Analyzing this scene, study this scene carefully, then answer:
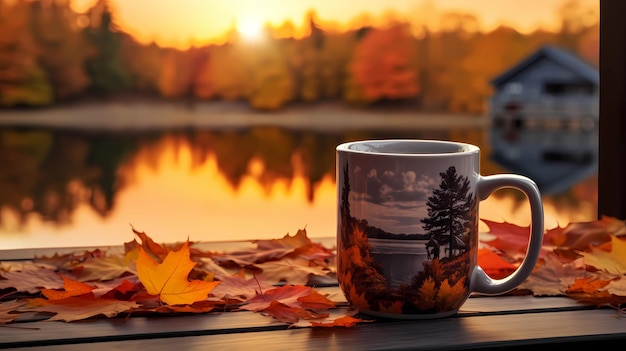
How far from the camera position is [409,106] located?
8484 millimetres

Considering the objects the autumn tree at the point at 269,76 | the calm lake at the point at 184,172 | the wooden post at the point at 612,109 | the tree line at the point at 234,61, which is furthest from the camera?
the autumn tree at the point at 269,76

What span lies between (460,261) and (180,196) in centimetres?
496

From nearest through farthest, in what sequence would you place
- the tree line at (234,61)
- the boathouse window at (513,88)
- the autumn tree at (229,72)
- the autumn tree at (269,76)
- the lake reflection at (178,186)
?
1. the lake reflection at (178,186)
2. the tree line at (234,61)
3. the autumn tree at (229,72)
4. the autumn tree at (269,76)
5. the boathouse window at (513,88)

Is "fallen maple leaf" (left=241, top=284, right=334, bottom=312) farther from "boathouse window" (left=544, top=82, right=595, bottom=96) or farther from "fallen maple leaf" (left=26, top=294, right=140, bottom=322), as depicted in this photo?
"boathouse window" (left=544, top=82, right=595, bottom=96)

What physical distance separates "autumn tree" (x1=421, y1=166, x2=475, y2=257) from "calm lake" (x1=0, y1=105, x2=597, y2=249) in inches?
83.5

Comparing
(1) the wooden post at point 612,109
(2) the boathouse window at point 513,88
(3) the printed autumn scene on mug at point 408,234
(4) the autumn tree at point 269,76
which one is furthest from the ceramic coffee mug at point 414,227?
(2) the boathouse window at point 513,88

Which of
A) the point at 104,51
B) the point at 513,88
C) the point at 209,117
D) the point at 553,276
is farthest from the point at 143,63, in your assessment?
the point at 553,276

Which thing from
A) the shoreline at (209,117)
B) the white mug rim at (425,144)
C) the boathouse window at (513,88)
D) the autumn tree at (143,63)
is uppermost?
the autumn tree at (143,63)

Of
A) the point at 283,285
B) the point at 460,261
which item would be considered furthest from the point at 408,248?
the point at 283,285

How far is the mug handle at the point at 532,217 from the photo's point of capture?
486 mm

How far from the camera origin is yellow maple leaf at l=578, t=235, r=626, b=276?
0.61 m

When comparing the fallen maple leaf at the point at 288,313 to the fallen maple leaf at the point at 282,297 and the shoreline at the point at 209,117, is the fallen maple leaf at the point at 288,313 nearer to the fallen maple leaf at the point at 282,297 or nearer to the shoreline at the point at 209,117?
the fallen maple leaf at the point at 282,297

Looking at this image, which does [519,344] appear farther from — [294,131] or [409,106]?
[294,131]

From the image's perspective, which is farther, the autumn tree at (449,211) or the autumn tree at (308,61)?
the autumn tree at (308,61)
